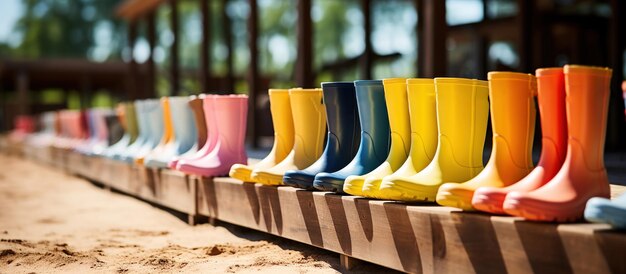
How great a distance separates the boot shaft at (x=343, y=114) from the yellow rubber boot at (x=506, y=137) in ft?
2.77

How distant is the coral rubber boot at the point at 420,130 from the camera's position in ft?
9.37

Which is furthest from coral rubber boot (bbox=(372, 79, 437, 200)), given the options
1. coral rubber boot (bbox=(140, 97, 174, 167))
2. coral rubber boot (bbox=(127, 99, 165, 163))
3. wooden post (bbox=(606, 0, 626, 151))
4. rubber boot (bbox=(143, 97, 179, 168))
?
wooden post (bbox=(606, 0, 626, 151))

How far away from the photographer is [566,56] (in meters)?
14.1

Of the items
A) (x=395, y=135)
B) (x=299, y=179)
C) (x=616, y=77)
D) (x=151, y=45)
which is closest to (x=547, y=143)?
(x=395, y=135)

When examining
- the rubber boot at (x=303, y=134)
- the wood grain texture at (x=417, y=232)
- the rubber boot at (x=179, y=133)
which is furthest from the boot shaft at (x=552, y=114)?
the rubber boot at (x=179, y=133)

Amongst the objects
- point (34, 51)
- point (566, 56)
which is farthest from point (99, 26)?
point (566, 56)

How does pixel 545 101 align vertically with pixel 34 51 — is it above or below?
below

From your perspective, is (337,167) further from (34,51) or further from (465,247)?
(34,51)

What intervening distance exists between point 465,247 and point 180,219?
2.77 meters

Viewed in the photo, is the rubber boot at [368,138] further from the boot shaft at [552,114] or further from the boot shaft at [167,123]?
the boot shaft at [167,123]

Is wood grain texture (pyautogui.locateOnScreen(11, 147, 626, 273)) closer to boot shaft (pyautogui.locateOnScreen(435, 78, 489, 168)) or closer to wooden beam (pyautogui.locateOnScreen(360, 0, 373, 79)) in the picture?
boot shaft (pyautogui.locateOnScreen(435, 78, 489, 168))

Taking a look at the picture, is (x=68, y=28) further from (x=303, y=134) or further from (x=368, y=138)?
(x=368, y=138)

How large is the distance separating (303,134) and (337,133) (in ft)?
1.17

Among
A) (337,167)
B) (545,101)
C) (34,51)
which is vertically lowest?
(337,167)
